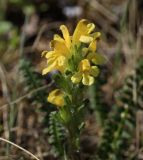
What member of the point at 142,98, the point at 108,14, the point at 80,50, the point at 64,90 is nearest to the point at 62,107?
the point at 64,90

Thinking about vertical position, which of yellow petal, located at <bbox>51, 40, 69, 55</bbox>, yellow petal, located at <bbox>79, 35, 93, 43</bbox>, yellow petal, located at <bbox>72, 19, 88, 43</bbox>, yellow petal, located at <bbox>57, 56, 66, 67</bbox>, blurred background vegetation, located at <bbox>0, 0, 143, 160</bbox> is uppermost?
yellow petal, located at <bbox>72, 19, 88, 43</bbox>

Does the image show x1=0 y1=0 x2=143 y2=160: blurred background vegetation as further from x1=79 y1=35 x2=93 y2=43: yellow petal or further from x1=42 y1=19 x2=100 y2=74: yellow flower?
x1=79 y1=35 x2=93 y2=43: yellow petal

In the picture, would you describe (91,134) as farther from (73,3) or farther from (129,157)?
(73,3)

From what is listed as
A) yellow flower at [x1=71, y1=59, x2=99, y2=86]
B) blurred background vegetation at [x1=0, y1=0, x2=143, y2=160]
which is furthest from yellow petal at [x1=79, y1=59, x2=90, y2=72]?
blurred background vegetation at [x1=0, y1=0, x2=143, y2=160]

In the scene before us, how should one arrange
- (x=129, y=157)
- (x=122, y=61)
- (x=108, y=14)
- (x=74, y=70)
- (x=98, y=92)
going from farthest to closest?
(x=108, y=14), (x=122, y=61), (x=98, y=92), (x=129, y=157), (x=74, y=70)

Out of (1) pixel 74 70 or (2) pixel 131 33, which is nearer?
(1) pixel 74 70

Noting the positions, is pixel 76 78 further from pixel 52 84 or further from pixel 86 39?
pixel 52 84

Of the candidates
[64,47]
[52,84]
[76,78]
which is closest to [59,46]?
[64,47]

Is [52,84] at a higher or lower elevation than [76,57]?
lower
